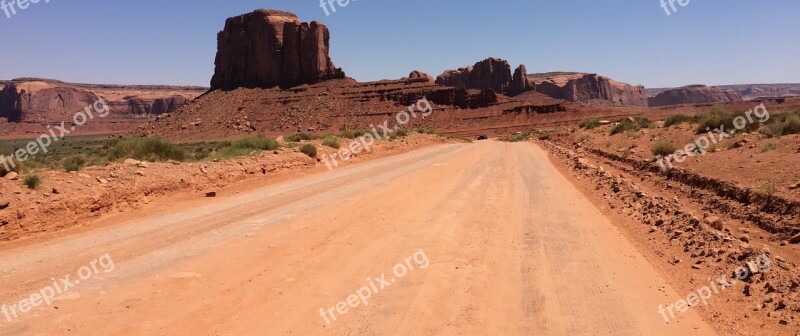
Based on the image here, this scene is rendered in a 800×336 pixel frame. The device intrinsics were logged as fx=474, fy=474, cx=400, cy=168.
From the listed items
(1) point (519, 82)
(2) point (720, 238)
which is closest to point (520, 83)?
(1) point (519, 82)

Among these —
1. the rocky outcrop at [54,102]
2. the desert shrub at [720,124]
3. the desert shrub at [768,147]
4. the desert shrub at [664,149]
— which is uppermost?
the desert shrub at [720,124]

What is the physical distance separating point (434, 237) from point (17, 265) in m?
6.09

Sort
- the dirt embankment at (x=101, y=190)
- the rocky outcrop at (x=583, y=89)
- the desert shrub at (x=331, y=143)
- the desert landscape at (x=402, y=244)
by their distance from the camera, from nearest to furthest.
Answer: the desert landscape at (x=402, y=244)
the dirt embankment at (x=101, y=190)
the desert shrub at (x=331, y=143)
the rocky outcrop at (x=583, y=89)

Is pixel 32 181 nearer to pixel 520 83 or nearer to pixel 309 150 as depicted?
pixel 309 150

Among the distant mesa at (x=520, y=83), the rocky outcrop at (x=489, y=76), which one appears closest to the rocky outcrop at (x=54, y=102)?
the distant mesa at (x=520, y=83)

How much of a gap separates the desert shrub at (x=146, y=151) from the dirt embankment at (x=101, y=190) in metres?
1.34

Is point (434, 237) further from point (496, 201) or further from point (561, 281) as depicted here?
point (496, 201)

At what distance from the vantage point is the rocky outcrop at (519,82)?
156 metres

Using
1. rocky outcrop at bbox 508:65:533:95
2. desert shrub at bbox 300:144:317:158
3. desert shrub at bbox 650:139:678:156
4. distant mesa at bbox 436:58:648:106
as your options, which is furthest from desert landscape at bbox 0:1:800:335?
rocky outcrop at bbox 508:65:533:95

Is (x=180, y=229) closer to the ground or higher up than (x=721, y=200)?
closer to the ground

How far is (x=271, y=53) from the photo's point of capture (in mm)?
110875

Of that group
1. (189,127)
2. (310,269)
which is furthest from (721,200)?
(189,127)

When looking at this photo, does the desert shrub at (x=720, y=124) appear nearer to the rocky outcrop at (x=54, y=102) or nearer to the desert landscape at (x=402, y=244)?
the desert landscape at (x=402, y=244)

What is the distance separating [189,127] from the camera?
9294 cm
